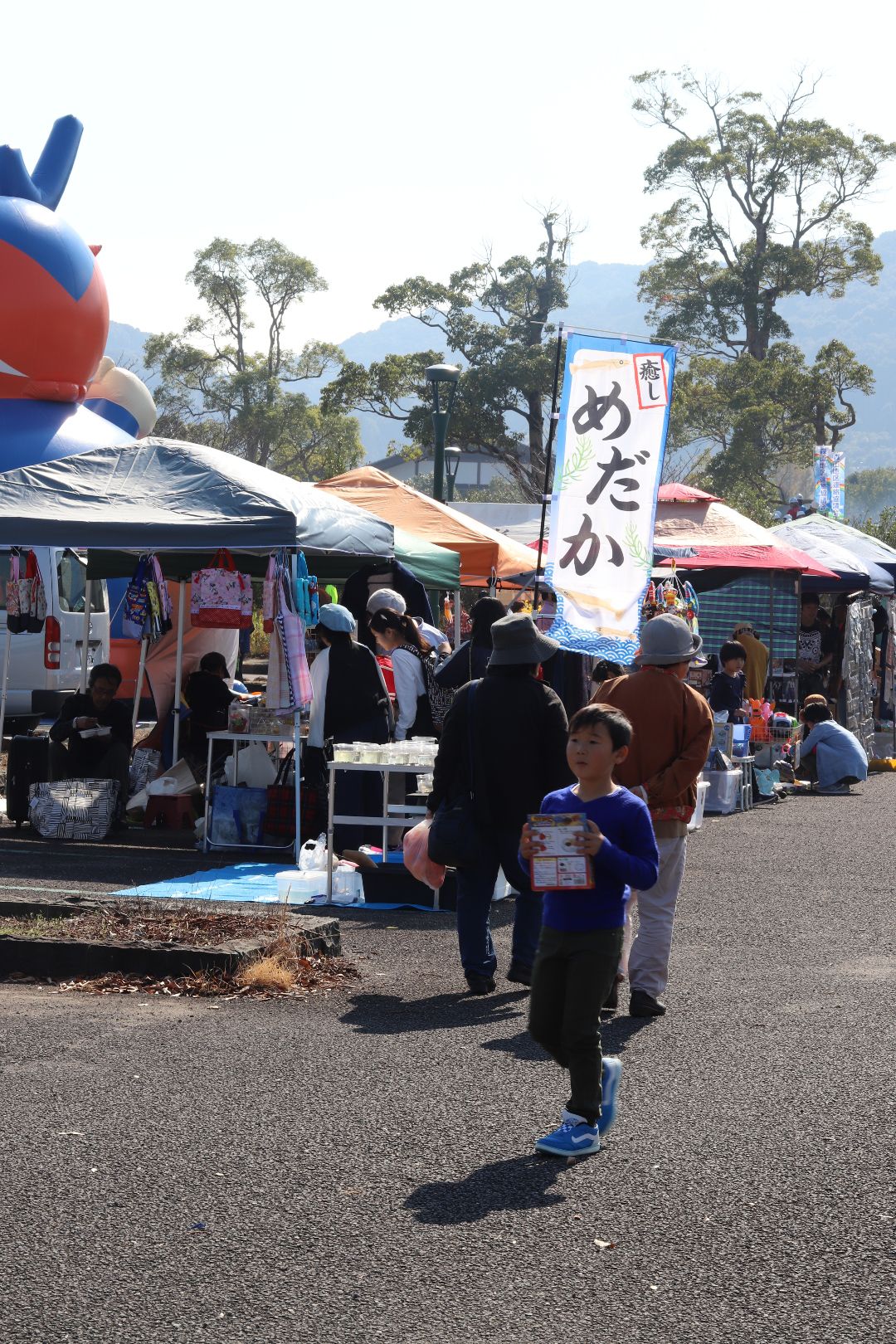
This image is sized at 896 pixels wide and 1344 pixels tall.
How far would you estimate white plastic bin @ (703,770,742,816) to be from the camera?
1591 centimetres

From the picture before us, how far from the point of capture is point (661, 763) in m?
7.14

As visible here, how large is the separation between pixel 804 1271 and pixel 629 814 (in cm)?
→ 164

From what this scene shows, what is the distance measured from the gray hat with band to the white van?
1161cm

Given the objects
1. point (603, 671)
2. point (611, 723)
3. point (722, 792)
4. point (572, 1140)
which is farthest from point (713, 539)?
point (572, 1140)

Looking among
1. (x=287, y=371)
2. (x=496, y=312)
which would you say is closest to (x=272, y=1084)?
(x=496, y=312)

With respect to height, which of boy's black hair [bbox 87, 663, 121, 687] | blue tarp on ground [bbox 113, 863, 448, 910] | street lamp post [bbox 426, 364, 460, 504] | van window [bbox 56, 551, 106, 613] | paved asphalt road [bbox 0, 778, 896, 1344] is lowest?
blue tarp on ground [bbox 113, 863, 448, 910]

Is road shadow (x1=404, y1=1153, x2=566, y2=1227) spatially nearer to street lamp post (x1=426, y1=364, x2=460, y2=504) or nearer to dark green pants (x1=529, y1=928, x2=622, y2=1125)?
dark green pants (x1=529, y1=928, x2=622, y2=1125)

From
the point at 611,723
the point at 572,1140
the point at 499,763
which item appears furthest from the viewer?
the point at 499,763

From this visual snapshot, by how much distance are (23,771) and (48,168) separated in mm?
9402

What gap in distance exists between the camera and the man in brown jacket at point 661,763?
702 cm

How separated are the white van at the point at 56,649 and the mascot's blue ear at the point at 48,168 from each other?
14.0 ft

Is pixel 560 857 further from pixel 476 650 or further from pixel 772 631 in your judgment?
pixel 772 631

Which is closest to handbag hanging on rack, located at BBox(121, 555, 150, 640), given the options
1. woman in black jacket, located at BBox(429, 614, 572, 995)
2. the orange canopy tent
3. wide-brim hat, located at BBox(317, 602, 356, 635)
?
wide-brim hat, located at BBox(317, 602, 356, 635)

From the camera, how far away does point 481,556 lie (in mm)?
17828
